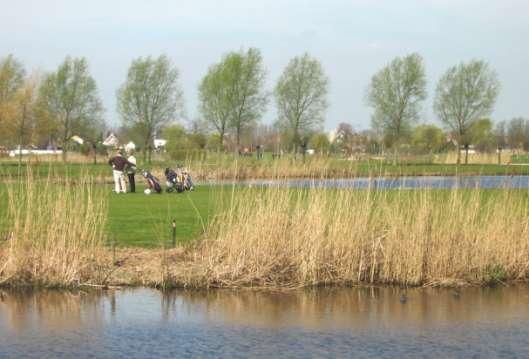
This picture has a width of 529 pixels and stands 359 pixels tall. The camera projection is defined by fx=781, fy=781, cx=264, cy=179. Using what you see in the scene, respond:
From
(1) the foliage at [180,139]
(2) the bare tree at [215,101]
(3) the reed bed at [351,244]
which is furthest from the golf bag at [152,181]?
(2) the bare tree at [215,101]

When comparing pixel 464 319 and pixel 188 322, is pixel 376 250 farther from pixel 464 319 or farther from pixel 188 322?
pixel 188 322

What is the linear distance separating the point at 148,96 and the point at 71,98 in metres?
5.56

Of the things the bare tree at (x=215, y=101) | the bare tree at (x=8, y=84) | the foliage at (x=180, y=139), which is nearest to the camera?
the bare tree at (x=8, y=84)

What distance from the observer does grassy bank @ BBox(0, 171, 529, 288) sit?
12.9 meters

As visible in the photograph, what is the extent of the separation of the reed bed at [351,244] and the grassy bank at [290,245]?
0.02 m

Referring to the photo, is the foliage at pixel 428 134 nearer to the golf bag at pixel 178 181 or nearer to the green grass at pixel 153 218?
the golf bag at pixel 178 181

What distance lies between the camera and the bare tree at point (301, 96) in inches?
2248

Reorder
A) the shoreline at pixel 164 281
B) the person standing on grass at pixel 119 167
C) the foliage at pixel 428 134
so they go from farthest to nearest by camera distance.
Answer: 1. the foliage at pixel 428 134
2. the person standing on grass at pixel 119 167
3. the shoreline at pixel 164 281

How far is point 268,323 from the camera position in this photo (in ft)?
35.8

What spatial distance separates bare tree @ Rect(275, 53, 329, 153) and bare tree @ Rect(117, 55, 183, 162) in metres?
8.12

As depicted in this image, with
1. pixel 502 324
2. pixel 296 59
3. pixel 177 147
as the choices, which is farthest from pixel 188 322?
pixel 296 59

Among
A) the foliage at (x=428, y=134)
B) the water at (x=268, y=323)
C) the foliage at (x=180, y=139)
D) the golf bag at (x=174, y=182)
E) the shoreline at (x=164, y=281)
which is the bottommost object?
the water at (x=268, y=323)

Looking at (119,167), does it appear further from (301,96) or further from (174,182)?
(301,96)

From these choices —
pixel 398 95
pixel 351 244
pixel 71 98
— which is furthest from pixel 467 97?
pixel 351 244
